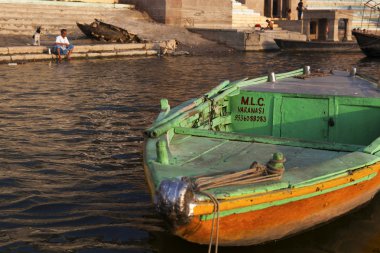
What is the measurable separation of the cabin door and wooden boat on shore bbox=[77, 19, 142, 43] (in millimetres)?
20016

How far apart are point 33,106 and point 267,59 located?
15840 millimetres

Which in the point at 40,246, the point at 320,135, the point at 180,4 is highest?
the point at 180,4

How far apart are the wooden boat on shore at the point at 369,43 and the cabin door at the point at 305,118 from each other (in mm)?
22569

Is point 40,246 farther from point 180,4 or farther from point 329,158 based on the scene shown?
point 180,4

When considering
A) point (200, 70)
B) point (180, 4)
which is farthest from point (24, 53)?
point (180, 4)

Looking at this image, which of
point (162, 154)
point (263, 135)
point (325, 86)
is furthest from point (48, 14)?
point (162, 154)

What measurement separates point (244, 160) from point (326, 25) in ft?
112

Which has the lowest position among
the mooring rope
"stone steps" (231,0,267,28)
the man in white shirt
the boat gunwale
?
the boat gunwale

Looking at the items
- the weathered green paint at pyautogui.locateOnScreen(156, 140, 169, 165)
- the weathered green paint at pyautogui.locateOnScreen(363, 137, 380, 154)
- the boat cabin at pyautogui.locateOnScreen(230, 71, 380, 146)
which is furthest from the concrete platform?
the weathered green paint at pyautogui.locateOnScreen(156, 140, 169, 165)

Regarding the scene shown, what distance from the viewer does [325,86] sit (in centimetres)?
801

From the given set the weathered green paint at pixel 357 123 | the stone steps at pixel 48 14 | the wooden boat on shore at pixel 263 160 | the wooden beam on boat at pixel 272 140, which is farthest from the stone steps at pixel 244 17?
the wooden beam on boat at pixel 272 140

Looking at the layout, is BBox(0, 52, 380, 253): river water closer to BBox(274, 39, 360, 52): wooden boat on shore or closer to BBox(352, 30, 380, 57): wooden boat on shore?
BBox(352, 30, 380, 57): wooden boat on shore

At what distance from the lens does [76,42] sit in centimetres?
2553

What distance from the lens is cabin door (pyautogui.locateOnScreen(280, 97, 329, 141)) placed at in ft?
23.4
